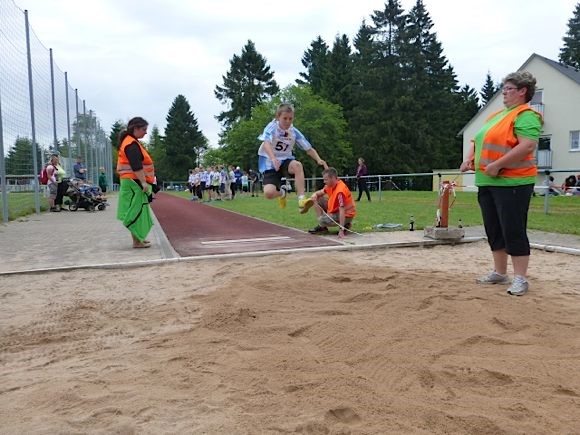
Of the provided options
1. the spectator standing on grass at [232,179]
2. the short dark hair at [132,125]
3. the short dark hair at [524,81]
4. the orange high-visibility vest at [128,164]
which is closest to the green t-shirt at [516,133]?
the short dark hair at [524,81]

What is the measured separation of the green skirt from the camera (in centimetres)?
716

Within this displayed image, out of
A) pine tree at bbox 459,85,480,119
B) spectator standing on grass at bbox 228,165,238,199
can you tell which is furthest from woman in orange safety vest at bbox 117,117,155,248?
pine tree at bbox 459,85,480,119

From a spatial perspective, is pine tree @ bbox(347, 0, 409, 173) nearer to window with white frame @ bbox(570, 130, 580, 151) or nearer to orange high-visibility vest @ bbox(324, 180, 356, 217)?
window with white frame @ bbox(570, 130, 580, 151)

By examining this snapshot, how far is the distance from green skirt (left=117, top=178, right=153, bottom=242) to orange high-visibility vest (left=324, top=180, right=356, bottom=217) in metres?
3.29

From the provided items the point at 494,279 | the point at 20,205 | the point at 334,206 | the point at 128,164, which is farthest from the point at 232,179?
the point at 494,279

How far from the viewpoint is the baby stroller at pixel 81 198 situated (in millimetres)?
16266

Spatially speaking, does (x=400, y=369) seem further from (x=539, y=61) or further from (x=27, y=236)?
(x=539, y=61)

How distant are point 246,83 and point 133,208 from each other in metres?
63.0

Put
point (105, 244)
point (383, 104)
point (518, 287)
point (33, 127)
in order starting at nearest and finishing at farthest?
point (518, 287) < point (105, 244) < point (33, 127) < point (383, 104)

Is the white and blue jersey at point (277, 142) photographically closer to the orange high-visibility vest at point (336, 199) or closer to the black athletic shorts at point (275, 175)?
the black athletic shorts at point (275, 175)

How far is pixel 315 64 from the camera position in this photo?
67.2 metres

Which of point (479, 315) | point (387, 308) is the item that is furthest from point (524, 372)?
point (387, 308)

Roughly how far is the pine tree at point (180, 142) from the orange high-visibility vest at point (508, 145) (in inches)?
3279

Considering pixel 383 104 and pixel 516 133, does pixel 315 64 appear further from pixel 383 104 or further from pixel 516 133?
pixel 516 133
